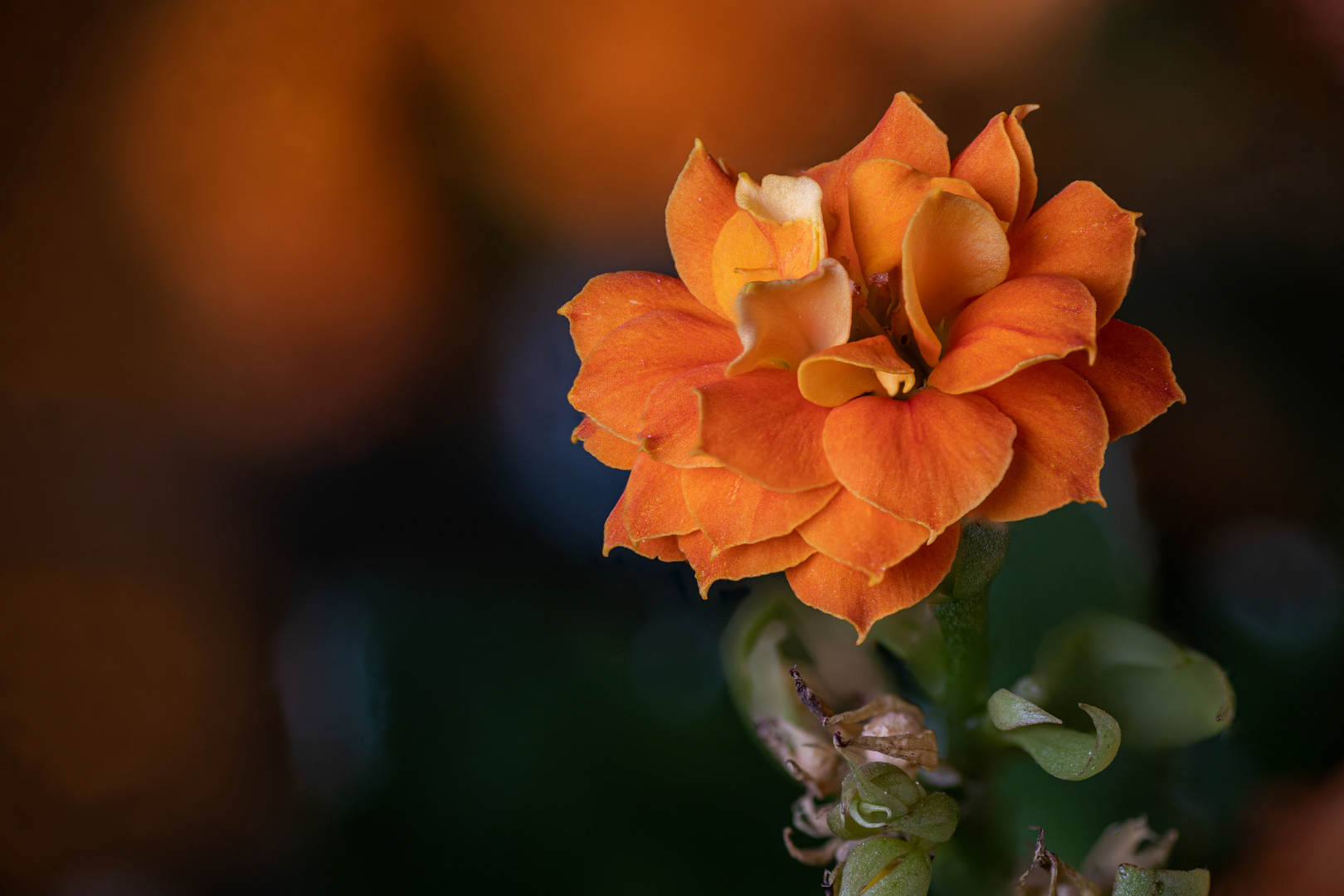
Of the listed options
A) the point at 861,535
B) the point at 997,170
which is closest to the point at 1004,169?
the point at 997,170

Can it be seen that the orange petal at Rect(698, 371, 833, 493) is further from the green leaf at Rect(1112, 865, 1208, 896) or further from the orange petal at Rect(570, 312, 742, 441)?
the green leaf at Rect(1112, 865, 1208, 896)

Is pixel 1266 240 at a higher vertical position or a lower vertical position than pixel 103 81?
lower

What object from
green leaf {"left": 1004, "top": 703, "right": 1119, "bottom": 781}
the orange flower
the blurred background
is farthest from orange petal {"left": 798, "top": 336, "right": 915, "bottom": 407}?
the blurred background

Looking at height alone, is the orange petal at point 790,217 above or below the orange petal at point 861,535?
above

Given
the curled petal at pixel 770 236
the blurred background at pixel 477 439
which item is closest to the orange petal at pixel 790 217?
the curled petal at pixel 770 236

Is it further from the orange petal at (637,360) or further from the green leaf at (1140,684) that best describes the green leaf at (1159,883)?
the orange petal at (637,360)

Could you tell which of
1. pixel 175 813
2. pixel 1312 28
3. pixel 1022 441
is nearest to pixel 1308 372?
pixel 1312 28

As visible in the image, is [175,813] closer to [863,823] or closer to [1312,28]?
[863,823]
